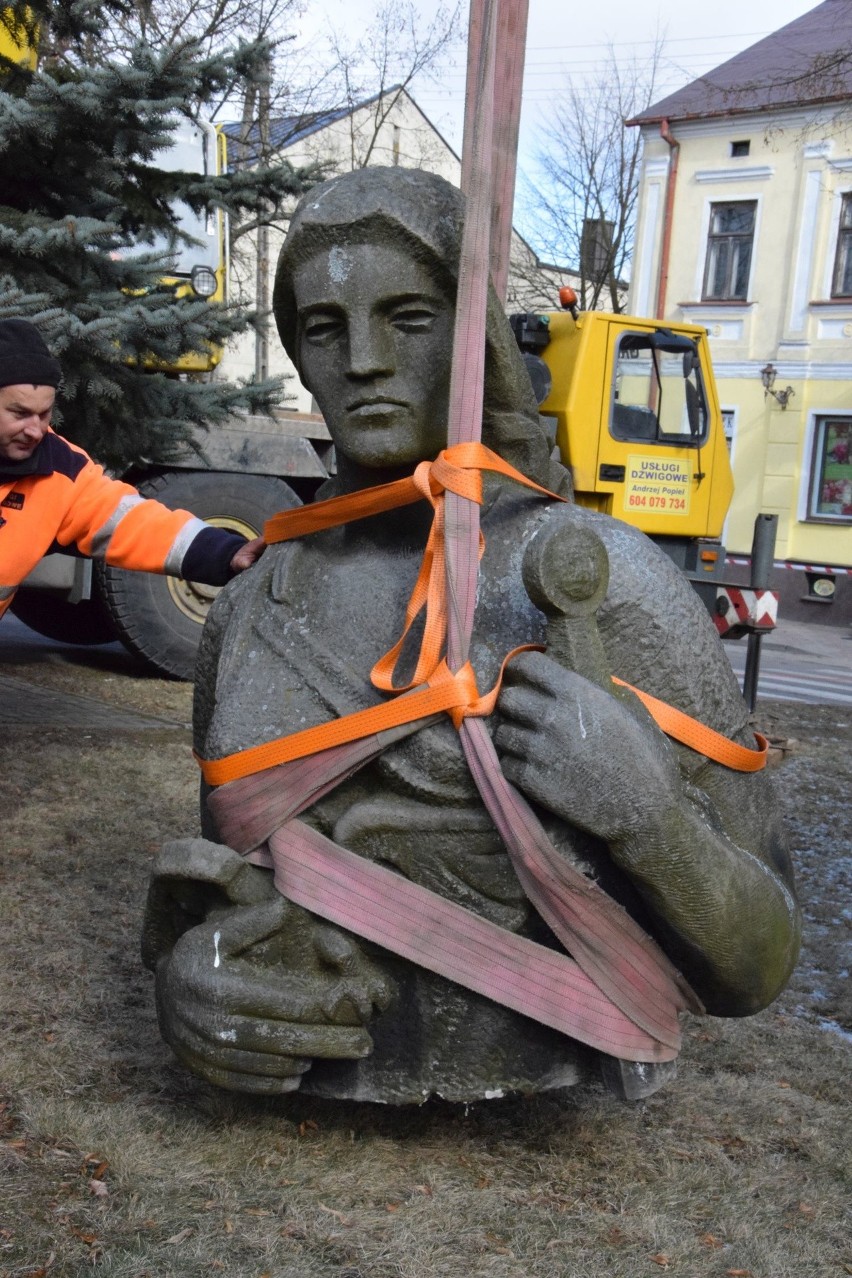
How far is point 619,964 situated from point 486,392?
98cm

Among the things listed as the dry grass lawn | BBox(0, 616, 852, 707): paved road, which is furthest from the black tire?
the dry grass lawn

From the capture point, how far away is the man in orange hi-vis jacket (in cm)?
324

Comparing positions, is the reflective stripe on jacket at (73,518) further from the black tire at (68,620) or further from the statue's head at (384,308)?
the black tire at (68,620)

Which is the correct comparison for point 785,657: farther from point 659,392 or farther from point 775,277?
point 775,277

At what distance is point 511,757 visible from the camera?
6.68 feet

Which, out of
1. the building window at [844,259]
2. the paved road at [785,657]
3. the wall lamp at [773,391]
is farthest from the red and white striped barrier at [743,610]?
the building window at [844,259]

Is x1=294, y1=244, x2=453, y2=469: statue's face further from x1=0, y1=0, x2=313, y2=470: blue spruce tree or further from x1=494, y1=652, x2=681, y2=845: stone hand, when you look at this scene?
x1=0, y1=0, x2=313, y2=470: blue spruce tree

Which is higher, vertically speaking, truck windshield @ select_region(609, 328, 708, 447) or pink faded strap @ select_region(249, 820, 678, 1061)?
truck windshield @ select_region(609, 328, 708, 447)

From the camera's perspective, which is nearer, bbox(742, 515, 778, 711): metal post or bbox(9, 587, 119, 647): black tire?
bbox(742, 515, 778, 711): metal post

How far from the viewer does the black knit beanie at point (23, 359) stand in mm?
3256

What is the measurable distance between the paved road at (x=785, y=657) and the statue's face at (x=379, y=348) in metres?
5.91

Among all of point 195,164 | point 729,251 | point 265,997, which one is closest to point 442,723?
point 265,997

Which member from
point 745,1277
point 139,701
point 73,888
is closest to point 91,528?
point 73,888

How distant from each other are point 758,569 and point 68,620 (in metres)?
4.38
